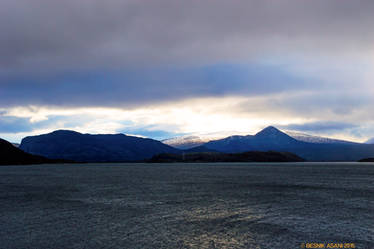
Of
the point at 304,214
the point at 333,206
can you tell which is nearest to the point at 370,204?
the point at 333,206

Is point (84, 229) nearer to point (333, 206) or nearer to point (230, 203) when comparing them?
point (230, 203)

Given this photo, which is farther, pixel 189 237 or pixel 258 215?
pixel 258 215

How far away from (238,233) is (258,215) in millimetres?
11498

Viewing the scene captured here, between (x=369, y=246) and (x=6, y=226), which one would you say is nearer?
(x=369, y=246)

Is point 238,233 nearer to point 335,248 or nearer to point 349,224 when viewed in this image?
point 335,248

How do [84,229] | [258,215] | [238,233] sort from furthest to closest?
[258,215]
[84,229]
[238,233]

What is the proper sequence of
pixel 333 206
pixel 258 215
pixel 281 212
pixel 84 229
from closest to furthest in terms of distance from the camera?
pixel 84 229
pixel 258 215
pixel 281 212
pixel 333 206

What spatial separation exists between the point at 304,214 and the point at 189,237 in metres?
21.2

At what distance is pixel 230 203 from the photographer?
54500 mm

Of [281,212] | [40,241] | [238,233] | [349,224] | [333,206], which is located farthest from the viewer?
[333,206]

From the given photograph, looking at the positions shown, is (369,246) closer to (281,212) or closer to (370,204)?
(281,212)

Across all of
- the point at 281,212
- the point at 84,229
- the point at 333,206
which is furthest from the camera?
the point at 333,206

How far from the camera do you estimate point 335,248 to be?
27.4 metres

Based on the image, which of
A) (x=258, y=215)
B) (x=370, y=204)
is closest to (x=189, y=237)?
(x=258, y=215)
